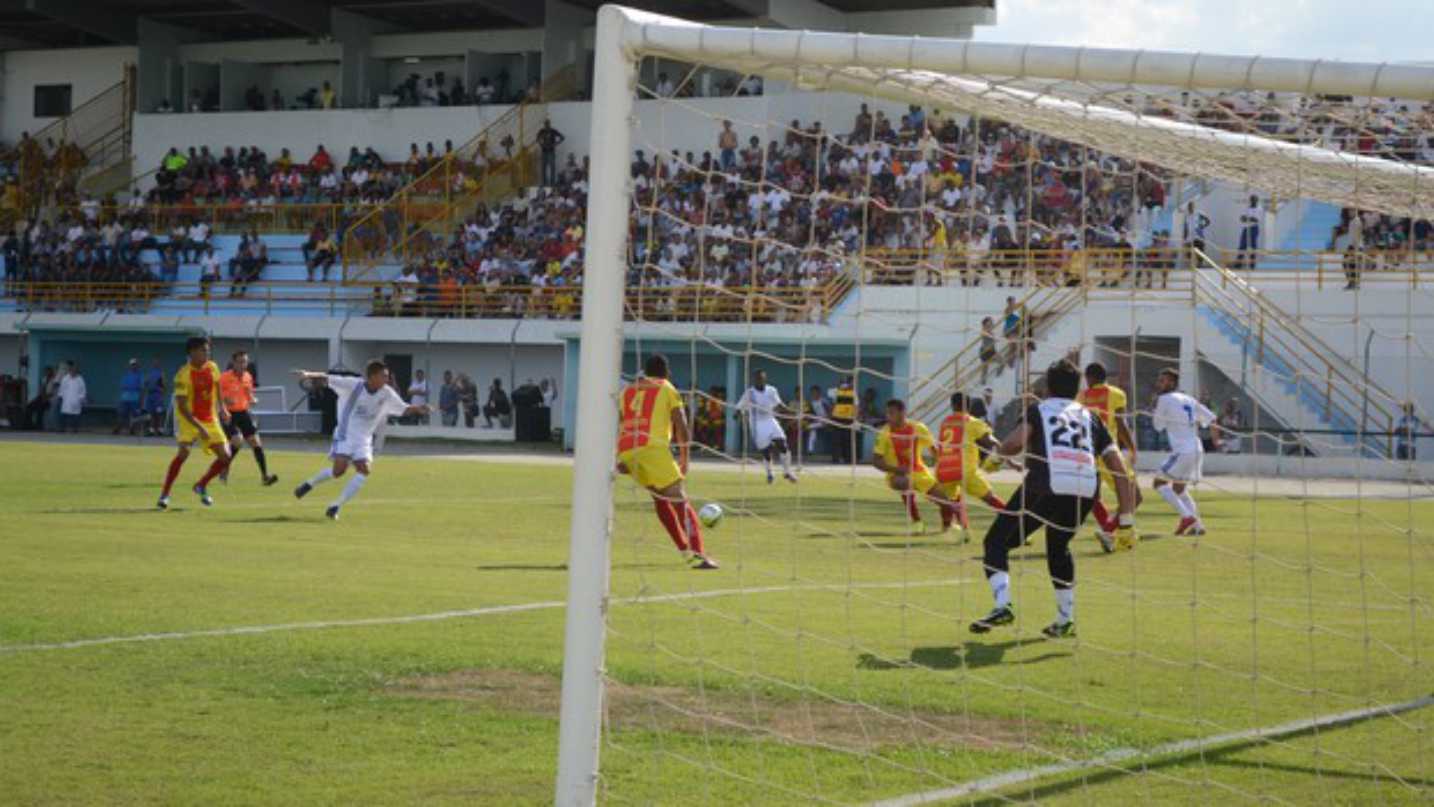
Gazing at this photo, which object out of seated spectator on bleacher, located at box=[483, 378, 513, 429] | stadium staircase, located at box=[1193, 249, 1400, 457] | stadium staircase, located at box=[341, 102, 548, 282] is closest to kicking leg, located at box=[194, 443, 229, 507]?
stadium staircase, located at box=[1193, 249, 1400, 457]

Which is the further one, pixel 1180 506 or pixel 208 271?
pixel 208 271

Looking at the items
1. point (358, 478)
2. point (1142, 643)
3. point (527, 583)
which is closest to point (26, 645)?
point (527, 583)

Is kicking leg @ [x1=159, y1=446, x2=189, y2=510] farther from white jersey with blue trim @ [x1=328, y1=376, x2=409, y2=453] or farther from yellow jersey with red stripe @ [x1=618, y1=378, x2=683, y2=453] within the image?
yellow jersey with red stripe @ [x1=618, y1=378, x2=683, y2=453]

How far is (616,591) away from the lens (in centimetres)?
1334

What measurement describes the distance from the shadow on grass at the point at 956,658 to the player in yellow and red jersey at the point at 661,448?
3.74m

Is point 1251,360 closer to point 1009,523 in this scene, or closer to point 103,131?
point 1009,523

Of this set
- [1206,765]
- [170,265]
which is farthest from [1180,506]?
[170,265]

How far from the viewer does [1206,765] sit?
7582 millimetres

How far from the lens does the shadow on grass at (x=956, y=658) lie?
9.89 meters

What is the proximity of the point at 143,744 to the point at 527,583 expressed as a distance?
20.6ft

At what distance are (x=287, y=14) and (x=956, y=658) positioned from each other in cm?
4666

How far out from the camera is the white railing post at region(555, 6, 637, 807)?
6.59 m

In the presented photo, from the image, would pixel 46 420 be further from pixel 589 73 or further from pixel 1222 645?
pixel 1222 645

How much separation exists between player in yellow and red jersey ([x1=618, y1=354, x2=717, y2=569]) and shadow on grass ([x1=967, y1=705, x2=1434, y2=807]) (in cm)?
662
